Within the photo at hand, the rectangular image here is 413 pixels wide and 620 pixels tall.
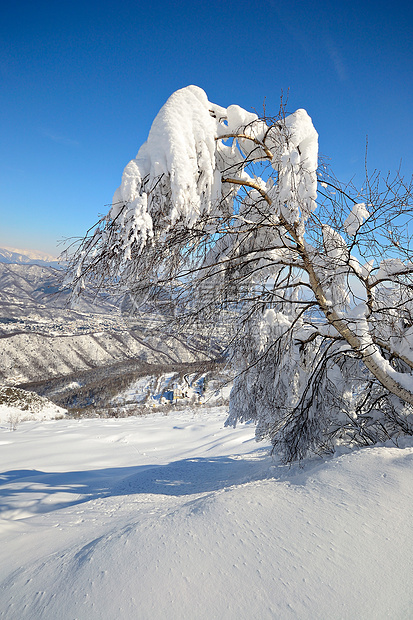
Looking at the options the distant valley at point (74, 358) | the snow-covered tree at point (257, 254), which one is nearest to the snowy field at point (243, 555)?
the snow-covered tree at point (257, 254)

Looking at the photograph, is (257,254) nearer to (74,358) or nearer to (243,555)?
(243,555)

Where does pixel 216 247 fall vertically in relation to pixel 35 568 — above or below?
above

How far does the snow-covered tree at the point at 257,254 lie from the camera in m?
2.80

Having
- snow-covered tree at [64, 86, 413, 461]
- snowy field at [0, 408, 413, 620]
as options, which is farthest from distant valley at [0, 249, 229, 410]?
snowy field at [0, 408, 413, 620]

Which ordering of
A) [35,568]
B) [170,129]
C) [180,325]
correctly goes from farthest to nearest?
[180,325] < [170,129] < [35,568]

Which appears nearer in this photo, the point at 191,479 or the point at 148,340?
the point at 148,340

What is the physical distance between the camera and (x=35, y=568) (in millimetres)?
1971

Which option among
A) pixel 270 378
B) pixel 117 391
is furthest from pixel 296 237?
pixel 117 391

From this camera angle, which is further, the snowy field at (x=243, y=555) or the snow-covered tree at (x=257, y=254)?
the snow-covered tree at (x=257, y=254)

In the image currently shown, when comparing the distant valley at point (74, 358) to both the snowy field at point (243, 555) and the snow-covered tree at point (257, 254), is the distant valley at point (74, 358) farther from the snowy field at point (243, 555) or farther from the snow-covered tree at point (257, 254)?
the snowy field at point (243, 555)

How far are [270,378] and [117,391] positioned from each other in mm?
45232

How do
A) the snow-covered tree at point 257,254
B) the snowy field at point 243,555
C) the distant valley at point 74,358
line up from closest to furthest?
the snowy field at point 243,555 → the snow-covered tree at point 257,254 → the distant valley at point 74,358

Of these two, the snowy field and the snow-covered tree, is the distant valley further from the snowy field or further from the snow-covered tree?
the snowy field

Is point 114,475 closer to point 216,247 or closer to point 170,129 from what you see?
point 216,247
